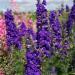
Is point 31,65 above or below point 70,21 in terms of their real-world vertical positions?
below

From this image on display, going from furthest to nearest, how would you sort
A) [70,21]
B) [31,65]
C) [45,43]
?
[70,21] → [45,43] → [31,65]

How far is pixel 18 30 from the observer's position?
5.70 m

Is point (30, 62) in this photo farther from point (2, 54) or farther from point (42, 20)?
point (2, 54)

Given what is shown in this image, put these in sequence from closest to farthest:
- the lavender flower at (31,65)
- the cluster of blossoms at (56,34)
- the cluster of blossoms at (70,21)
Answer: the lavender flower at (31,65), the cluster of blossoms at (56,34), the cluster of blossoms at (70,21)

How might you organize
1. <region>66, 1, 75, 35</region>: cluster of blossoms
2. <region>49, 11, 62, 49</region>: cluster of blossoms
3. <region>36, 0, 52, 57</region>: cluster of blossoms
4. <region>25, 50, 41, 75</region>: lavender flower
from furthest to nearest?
1. <region>66, 1, 75, 35</region>: cluster of blossoms
2. <region>49, 11, 62, 49</region>: cluster of blossoms
3. <region>36, 0, 52, 57</region>: cluster of blossoms
4. <region>25, 50, 41, 75</region>: lavender flower

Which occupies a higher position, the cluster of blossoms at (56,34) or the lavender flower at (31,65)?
the cluster of blossoms at (56,34)

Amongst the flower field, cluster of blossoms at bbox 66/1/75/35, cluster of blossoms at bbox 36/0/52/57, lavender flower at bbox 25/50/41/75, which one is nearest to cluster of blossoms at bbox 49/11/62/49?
the flower field

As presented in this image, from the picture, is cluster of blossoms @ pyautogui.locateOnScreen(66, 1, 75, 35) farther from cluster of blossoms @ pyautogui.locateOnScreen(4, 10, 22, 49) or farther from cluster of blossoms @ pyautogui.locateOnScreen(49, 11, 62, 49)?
cluster of blossoms @ pyautogui.locateOnScreen(4, 10, 22, 49)

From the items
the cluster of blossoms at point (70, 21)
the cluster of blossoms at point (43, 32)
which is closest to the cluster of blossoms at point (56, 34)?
the cluster of blossoms at point (43, 32)

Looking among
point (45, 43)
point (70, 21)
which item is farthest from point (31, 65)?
point (70, 21)

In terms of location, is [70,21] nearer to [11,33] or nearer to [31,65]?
[11,33]

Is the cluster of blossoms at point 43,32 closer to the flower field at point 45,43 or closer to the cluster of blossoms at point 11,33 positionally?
the flower field at point 45,43

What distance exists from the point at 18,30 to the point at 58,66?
675 millimetres

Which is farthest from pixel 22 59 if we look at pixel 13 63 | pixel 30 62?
pixel 30 62
